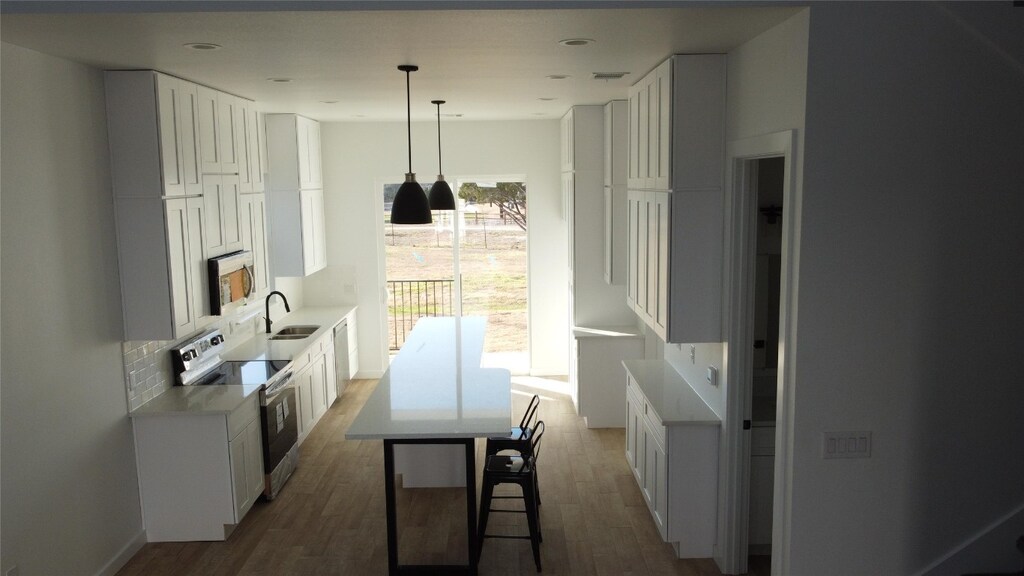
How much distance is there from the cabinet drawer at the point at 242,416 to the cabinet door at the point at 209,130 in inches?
60.2

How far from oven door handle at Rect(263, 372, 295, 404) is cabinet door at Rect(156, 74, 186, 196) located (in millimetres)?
1493

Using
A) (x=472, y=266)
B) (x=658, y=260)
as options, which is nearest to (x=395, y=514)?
(x=658, y=260)

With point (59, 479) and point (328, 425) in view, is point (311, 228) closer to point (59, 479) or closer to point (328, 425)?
point (328, 425)

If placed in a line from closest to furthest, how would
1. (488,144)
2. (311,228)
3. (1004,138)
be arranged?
(1004,138)
(311,228)
(488,144)

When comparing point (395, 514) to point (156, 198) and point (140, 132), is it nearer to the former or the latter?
point (156, 198)

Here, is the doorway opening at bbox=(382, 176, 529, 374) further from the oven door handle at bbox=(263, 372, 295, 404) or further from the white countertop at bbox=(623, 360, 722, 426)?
the white countertop at bbox=(623, 360, 722, 426)

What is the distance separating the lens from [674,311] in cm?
405

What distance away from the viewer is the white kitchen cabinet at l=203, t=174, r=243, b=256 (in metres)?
4.86

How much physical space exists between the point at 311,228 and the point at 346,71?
346 centimetres

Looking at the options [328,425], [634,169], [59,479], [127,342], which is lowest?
[328,425]

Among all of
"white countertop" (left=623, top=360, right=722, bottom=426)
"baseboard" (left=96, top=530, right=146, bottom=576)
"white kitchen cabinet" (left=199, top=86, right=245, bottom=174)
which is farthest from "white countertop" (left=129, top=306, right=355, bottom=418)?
"white countertop" (left=623, top=360, right=722, bottom=426)

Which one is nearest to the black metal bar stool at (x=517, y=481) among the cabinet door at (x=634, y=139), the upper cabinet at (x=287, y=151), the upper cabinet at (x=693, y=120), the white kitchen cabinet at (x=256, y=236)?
the upper cabinet at (x=693, y=120)

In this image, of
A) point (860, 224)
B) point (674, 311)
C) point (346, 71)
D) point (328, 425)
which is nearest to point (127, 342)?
point (346, 71)

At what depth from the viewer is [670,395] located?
4.65 metres
